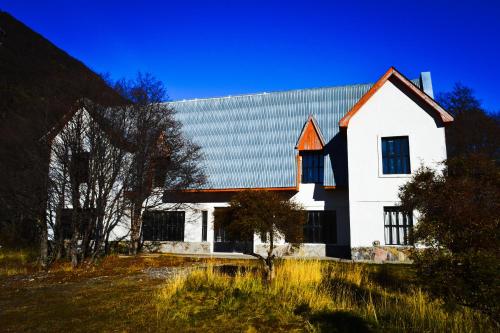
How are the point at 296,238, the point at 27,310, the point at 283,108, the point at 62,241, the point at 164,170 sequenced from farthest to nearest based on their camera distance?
the point at 283,108 → the point at 164,170 → the point at 62,241 → the point at 296,238 → the point at 27,310

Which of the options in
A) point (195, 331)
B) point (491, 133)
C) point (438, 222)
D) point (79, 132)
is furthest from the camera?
point (491, 133)

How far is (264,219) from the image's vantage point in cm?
1173

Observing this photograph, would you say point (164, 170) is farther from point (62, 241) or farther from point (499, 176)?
point (499, 176)

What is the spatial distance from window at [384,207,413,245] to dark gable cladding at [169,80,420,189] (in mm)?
3389

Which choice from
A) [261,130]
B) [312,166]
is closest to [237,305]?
[312,166]

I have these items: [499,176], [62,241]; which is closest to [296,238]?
[499,176]

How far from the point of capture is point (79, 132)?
17453 mm

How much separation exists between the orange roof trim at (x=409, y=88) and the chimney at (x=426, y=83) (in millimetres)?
4044

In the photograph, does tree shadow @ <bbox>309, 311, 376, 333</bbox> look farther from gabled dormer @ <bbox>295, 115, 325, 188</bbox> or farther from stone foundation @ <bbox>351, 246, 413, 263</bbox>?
gabled dormer @ <bbox>295, 115, 325, 188</bbox>

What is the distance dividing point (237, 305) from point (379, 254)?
11726mm

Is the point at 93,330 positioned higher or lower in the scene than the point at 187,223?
lower

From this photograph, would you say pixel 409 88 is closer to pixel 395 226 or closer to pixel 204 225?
pixel 395 226

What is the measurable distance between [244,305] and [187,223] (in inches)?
624

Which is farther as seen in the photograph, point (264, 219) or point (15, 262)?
point (15, 262)
